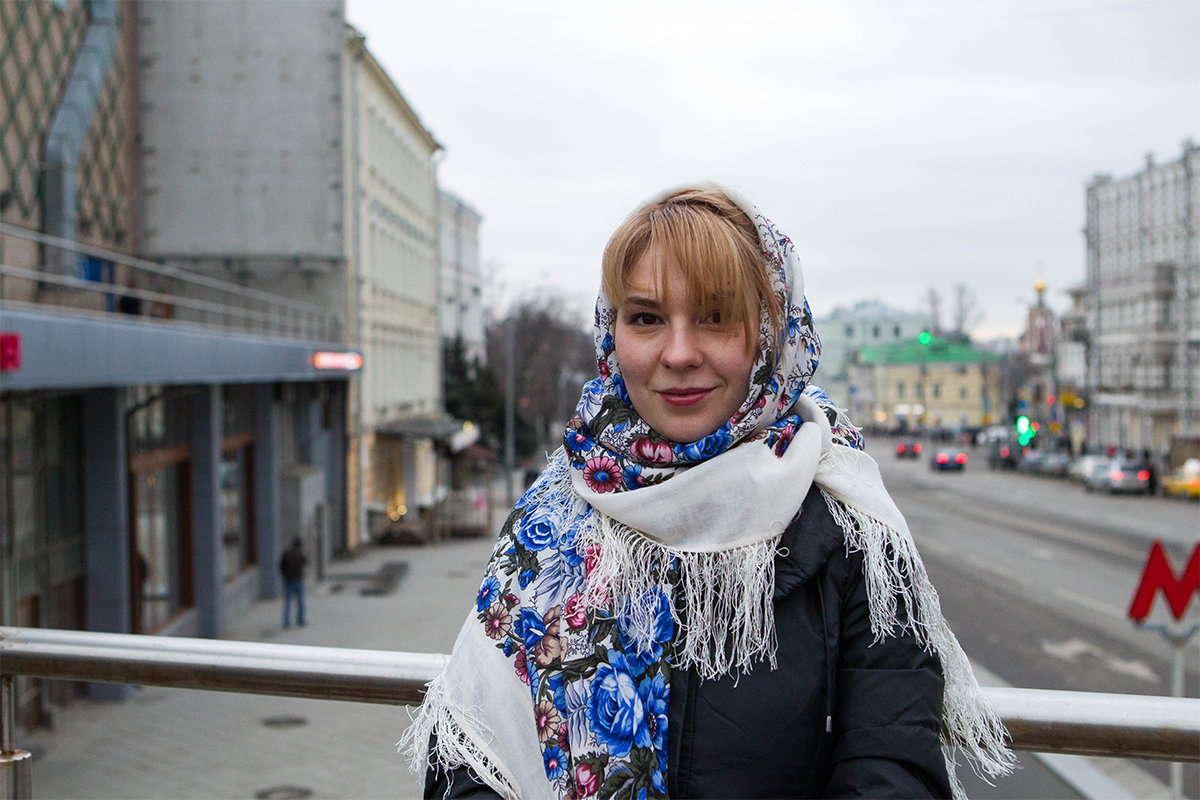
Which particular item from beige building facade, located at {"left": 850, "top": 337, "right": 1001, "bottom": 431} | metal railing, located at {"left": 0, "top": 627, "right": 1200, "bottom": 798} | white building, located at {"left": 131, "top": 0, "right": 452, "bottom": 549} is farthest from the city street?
white building, located at {"left": 131, "top": 0, "right": 452, "bottom": 549}

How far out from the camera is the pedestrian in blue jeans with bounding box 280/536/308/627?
19484mm

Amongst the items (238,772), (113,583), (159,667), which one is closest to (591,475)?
(159,667)

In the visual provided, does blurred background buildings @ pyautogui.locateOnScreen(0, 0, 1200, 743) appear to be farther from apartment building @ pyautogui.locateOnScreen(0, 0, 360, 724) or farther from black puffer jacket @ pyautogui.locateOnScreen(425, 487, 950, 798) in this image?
black puffer jacket @ pyautogui.locateOnScreen(425, 487, 950, 798)

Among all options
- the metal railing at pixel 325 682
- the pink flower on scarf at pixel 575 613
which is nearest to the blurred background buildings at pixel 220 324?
the pink flower on scarf at pixel 575 613

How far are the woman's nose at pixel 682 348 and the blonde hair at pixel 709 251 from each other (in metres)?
0.05

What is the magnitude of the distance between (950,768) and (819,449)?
0.62 meters

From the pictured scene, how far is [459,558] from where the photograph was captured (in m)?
29.0

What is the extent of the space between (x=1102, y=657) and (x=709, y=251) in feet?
57.5

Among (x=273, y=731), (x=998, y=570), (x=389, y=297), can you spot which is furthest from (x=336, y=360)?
(x=273, y=731)

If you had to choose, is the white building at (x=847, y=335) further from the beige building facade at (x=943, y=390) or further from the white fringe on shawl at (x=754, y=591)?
the beige building facade at (x=943, y=390)

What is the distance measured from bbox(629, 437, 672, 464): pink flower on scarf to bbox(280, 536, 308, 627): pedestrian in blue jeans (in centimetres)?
1848

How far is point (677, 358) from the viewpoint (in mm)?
1781

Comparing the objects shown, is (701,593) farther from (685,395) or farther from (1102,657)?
(1102,657)

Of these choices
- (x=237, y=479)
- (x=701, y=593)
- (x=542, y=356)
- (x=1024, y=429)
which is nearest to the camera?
(x=701, y=593)
